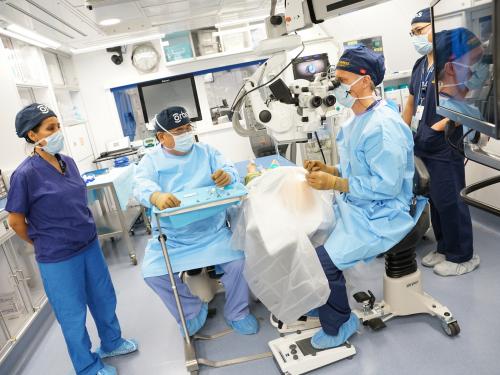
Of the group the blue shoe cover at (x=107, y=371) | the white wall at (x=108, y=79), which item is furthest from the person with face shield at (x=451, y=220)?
Answer: the white wall at (x=108, y=79)

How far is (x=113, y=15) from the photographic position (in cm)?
200

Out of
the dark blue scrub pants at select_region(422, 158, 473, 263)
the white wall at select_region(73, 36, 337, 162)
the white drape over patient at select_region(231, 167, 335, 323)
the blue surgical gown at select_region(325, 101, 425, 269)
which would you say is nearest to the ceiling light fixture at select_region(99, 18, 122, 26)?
the white drape over patient at select_region(231, 167, 335, 323)

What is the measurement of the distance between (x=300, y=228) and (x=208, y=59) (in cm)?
375

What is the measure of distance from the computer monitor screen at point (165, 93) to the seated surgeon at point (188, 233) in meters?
2.92

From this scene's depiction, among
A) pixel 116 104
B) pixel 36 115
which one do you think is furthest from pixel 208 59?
pixel 36 115

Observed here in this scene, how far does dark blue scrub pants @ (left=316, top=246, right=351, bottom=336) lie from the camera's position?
1786 millimetres

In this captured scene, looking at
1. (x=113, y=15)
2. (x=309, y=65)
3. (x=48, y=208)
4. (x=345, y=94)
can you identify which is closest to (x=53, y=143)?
(x=48, y=208)

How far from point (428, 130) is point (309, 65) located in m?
2.10

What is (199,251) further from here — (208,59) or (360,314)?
(208,59)

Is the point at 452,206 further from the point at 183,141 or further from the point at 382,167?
the point at 183,141

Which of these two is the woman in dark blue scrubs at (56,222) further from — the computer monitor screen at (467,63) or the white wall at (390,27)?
the white wall at (390,27)

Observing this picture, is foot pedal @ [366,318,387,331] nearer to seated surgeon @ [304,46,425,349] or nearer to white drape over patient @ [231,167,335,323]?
seated surgeon @ [304,46,425,349]

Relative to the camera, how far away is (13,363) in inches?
89.3

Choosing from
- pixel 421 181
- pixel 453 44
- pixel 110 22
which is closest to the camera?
pixel 453 44
